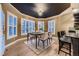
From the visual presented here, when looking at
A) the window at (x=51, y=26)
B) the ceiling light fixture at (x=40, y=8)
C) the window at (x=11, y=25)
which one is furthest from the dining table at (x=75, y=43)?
the window at (x=11, y=25)

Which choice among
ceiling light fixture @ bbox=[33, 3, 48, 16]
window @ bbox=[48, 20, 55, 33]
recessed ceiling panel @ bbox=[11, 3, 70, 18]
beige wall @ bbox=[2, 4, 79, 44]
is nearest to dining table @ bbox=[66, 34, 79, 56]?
beige wall @ bbox=[2, 4, 79, 44]

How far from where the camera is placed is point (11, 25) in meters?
2.17

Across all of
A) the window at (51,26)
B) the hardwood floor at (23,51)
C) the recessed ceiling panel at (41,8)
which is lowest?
the hardwood floor at (23,51)

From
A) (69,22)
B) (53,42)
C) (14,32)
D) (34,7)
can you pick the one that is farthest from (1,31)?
(69,22)

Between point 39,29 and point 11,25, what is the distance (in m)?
0.65

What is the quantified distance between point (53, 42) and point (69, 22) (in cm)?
59

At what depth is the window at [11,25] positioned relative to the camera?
2150 mm

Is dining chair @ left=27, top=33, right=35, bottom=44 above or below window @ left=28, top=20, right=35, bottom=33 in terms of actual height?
below

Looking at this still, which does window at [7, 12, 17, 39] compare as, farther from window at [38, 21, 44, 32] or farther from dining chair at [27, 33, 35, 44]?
window at [38, 21, 44, 32]

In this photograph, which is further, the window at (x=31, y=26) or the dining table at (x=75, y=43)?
the window at (x=31, y=26)

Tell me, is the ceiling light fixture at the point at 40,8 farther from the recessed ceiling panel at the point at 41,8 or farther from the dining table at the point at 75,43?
the dining table at the point at 75,43

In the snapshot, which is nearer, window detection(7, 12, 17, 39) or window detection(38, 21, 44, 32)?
window detection(7, 12, 17, 39)

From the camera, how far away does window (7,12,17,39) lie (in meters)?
2.15

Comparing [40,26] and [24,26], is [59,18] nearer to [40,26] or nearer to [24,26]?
[40,26]
